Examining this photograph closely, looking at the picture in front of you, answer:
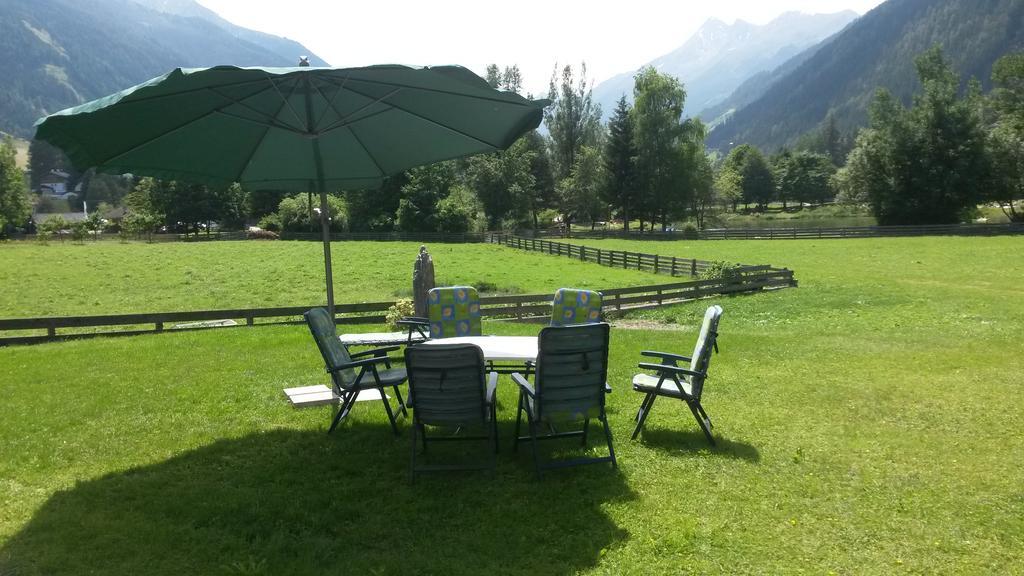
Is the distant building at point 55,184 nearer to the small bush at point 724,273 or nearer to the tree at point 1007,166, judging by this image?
the small bush at point 724,273

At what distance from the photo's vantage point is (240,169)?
563 cm

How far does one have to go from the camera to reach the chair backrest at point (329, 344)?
4.78 meters

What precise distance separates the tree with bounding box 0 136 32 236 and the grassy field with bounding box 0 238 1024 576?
208ft

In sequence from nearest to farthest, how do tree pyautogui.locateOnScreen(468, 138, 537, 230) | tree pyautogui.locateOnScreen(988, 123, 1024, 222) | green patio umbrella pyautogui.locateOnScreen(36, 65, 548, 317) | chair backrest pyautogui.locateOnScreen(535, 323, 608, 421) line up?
green patio umbrella pyautogui.locateOnScreen(36, 65, 548, 317) → chair backrest pyautogui.locateOnScreen(535, 323, 608, 421) → tree pyautogui.locateOnScreen(988, 123, 1024, 222) → tree pyautogui.locateOnScreen(468, 138, 537, 230)

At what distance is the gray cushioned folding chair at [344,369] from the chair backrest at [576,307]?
1734 millimetres

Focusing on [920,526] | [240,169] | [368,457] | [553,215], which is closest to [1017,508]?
[920,526]

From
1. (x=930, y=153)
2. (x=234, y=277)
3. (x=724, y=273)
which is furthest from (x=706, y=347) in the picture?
(x=930, y=153)

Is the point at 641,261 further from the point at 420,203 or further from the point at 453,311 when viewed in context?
the point at 420,203

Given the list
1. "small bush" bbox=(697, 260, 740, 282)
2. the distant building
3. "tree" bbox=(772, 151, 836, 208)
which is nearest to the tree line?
"small bush" bbox=(697, 260, 740, 282)

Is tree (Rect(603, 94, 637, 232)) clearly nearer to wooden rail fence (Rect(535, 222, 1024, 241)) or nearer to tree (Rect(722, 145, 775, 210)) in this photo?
wooden rail fence (Rect(535, 222, 1024, 241))

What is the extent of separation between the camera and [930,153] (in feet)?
138

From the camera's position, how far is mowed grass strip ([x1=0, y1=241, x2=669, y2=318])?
17.1m

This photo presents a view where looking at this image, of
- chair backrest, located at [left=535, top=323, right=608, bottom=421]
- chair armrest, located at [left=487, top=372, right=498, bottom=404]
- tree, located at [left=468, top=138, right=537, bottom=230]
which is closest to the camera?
chair backrest, located at [left=535, top=323, right=608, bottom=421]

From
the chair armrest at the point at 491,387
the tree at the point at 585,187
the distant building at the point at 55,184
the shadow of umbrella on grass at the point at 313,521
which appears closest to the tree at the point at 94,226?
the tree at the point at 585,187
